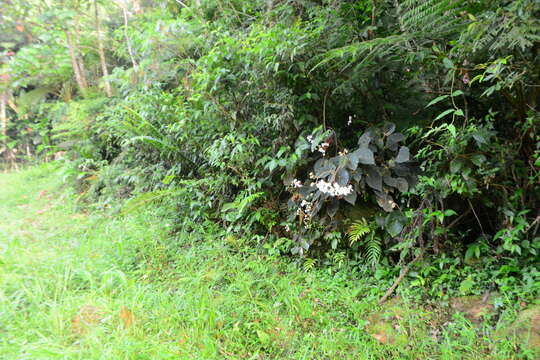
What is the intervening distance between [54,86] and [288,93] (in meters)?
6.41

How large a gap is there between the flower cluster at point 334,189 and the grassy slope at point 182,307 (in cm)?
64

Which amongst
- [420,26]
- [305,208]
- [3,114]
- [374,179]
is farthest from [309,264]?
[3,114]

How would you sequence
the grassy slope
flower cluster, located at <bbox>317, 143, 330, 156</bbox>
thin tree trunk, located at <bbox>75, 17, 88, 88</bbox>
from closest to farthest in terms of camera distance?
the grassy slope < flower cluster, located at <bbox>317, 143, 330, 156</bbox> < thin tree trunk, located at <bbox>75, 17, 88, 88</bbox>

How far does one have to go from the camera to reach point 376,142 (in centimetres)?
225

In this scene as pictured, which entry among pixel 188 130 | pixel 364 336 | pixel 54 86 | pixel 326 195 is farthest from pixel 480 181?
pixel 54 86

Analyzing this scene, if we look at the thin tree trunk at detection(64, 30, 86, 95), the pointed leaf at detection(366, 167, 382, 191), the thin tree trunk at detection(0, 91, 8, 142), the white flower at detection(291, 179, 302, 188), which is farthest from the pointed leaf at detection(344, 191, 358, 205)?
the thin tree trunk at detection(0, 91, 8, 142)

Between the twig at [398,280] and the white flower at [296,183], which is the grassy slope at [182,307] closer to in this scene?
the twig at [398,280]

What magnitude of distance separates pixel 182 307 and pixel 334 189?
1.25 meters

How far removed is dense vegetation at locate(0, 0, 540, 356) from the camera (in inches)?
72.2

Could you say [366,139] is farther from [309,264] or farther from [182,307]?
[182,307]

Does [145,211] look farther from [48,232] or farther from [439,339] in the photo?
[439,339]

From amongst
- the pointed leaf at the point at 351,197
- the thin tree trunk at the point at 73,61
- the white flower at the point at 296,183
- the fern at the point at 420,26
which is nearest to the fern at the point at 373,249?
the pointed leaf at the point at 351,197

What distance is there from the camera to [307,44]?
2.23 meters

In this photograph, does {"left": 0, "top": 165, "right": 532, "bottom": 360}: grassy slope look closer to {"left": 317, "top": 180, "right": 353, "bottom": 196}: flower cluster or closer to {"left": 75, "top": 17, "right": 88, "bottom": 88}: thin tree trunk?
{"left": 317, "top": 180, "right": 353, "bottom": 196}: flower cluster
